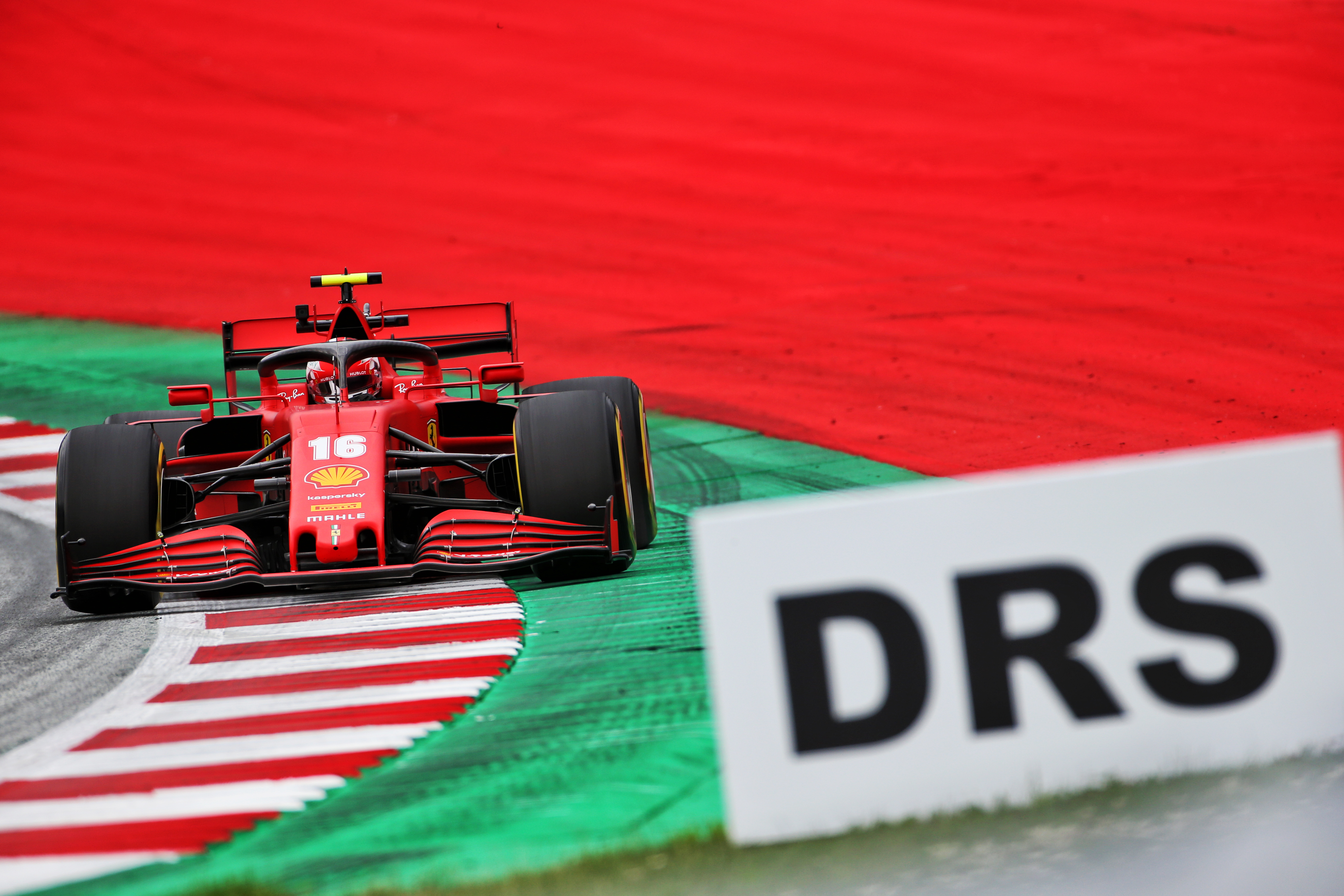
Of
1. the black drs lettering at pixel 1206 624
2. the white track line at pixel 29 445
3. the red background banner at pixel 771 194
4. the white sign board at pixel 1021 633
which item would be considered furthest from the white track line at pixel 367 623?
the white track line at pixel 29 445

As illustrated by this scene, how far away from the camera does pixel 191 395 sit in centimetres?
884

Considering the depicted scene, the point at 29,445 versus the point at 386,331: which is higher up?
the point at 386,331

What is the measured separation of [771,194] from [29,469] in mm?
13535

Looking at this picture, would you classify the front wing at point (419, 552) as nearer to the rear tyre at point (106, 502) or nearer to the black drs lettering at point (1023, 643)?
the rear tyre at point (106, 502)

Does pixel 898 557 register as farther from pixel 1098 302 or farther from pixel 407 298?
pixel 407 298

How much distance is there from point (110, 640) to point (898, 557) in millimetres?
4909

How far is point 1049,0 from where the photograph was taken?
29.6 m

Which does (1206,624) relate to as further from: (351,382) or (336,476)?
(351,382)

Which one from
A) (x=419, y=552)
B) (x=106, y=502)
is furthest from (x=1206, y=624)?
(x=106, y=502)

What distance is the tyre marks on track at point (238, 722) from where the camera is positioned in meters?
4.46

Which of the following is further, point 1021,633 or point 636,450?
point 636,450

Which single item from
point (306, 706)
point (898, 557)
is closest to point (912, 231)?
point (306, 706)

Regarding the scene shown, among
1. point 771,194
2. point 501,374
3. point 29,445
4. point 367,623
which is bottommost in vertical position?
point 367,623

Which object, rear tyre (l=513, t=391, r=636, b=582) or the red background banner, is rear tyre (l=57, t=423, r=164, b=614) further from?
the red background banner
